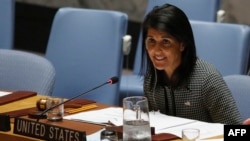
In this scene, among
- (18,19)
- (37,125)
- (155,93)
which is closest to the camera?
(37,125)

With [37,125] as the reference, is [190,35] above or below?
above

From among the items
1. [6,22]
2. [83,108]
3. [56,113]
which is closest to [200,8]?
[6,22]

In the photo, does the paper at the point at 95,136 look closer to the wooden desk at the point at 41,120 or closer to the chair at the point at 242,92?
the wooden desk at the point at 41,120

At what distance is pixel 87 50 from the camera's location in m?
3.82

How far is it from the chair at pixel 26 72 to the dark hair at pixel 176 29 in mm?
671

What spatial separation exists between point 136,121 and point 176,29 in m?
0.62

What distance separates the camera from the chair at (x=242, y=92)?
2.80 metres

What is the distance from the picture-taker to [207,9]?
4262mm

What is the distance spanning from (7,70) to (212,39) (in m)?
1.19

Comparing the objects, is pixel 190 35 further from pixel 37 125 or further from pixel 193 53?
pixel 37 125

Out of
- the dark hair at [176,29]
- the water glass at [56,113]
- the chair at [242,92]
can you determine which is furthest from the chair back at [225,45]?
the water glass at [56,113]

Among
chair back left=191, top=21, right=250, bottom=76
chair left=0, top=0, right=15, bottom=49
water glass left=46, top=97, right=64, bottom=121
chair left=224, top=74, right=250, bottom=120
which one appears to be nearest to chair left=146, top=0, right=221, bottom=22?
chair back left=191, top=21, right=250, bottom=76

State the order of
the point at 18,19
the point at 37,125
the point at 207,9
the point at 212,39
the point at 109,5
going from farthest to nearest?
the point at 18,19 < the point at 109,5 < the point at 207,9 < the point at 212,39 < the point at 37,125

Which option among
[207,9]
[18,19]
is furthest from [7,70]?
[18,19]
